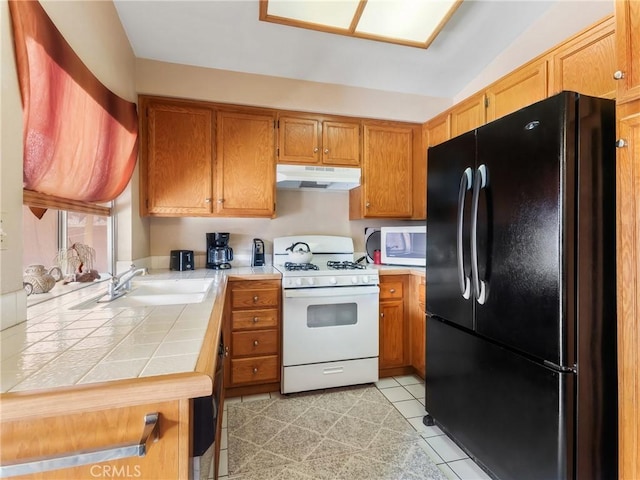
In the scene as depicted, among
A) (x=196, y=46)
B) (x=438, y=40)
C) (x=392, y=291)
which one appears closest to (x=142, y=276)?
(x=196, y=46)

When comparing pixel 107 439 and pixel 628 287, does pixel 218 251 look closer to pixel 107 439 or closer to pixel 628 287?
pixel 107 439

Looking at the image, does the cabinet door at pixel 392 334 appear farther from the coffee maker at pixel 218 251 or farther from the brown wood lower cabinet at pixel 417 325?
the coffee maker at pixel 218 251

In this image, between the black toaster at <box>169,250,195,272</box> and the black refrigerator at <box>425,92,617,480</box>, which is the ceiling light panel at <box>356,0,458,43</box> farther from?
the black toaster at <box>169,250,195,272</box>

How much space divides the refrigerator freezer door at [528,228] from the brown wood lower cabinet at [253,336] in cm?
143

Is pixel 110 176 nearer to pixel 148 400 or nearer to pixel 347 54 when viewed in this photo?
pixel 148 400

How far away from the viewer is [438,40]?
2338mm

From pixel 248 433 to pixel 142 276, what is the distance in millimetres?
1251

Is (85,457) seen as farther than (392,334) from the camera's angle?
No

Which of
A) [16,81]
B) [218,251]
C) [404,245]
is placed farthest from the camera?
[404,245]

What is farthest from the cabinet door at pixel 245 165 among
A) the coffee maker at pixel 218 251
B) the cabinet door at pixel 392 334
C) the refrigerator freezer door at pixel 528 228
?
the refrigerator freezer door at pixel 528 228

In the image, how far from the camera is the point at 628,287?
1.08 meters

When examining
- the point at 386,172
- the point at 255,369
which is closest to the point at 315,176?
the point at 386,172

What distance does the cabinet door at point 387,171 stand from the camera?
2.81 m

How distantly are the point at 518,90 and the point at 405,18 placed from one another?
0.89 metres
